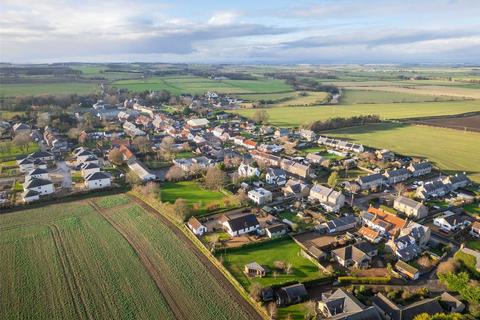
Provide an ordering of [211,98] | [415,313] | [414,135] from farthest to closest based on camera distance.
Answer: [211,98]
[414,135]
[415,313]

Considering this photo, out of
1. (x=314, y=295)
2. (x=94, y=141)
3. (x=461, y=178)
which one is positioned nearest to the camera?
(x=314, y=295)

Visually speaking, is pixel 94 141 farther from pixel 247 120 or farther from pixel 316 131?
pixel 316 131

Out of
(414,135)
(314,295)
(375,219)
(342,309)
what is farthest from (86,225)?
(414,135)

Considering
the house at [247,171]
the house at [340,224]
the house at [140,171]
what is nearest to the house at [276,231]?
the house at [340,224]

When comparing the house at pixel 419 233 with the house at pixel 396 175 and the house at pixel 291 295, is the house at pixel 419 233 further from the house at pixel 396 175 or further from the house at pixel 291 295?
the house at pixel 396 175

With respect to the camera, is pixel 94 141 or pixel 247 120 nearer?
pixel 94 141

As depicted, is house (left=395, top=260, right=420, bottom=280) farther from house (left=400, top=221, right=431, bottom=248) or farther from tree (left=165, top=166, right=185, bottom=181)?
tree (left=165, top=166, right=185, bottom=181)

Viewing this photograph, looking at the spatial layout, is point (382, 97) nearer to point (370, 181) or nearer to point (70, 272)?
point (370, 181)
